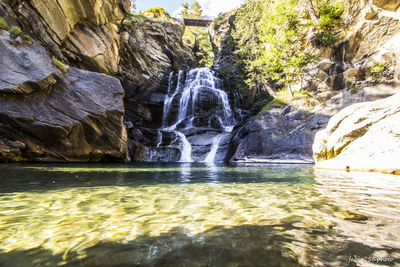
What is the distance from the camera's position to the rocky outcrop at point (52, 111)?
1048 cm

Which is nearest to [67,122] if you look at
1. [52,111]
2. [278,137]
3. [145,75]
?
[52,111]

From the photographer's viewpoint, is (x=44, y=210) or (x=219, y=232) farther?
(x=44, y=210)

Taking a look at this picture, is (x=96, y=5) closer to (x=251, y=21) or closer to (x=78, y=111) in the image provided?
(x=78, y=111)

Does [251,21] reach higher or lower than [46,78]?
higher

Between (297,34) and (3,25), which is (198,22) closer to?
(297,34)

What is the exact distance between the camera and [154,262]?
1.47 m

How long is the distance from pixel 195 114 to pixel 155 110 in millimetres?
5387

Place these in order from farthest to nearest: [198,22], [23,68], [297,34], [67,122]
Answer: [198,22], [297,34], [67,122], [23,68]

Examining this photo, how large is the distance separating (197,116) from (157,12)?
22984 millimetres

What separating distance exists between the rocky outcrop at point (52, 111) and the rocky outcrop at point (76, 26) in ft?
10.7

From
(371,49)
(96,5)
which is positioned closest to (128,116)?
(96,5)

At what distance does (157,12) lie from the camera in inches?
1400

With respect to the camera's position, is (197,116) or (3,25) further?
(197,116)

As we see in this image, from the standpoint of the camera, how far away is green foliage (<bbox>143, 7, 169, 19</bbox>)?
3488 cm
